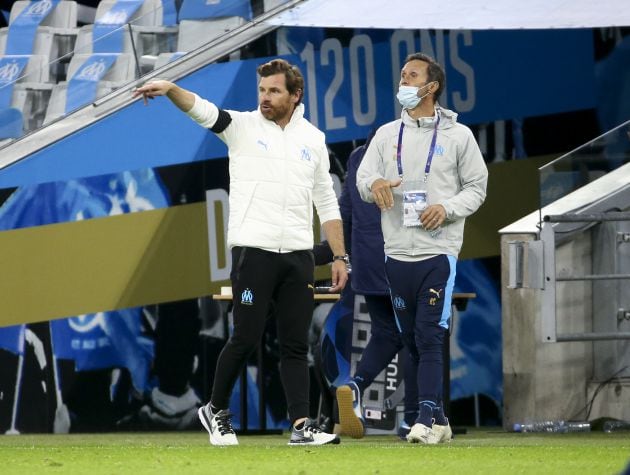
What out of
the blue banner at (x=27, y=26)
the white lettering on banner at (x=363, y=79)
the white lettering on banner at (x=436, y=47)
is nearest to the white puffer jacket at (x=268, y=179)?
the white lettering on banner at (x=363, y=79)

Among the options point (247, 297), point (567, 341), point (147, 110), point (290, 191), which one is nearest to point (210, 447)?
point (247, 297)

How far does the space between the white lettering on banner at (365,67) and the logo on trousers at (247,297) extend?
3613mm

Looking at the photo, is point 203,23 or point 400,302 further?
point 203,23

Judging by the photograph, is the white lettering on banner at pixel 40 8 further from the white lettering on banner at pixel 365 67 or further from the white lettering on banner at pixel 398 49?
the white lettering on banner at pixel 398 49

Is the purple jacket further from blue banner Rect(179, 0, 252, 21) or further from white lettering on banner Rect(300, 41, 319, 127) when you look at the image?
blue banner Rect(179, 0, 252, 21)

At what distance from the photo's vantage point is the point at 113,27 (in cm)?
1223

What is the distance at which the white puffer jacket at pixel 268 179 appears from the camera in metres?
8.59

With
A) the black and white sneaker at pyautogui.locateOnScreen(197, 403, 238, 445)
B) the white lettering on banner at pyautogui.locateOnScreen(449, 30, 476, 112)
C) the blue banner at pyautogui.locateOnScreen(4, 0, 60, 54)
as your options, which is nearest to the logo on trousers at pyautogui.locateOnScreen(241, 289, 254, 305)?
the black and white sneaker at pyautogui.locateOnScreen(197, 403, 238, 445)

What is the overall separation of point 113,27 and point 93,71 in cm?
40

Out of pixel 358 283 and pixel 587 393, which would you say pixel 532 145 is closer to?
pixel 587 393

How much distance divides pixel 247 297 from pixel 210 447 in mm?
820

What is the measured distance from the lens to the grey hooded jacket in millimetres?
8984

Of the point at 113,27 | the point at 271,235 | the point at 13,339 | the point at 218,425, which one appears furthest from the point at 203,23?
the point at 218,425

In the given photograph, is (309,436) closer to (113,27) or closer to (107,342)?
(107,342)
